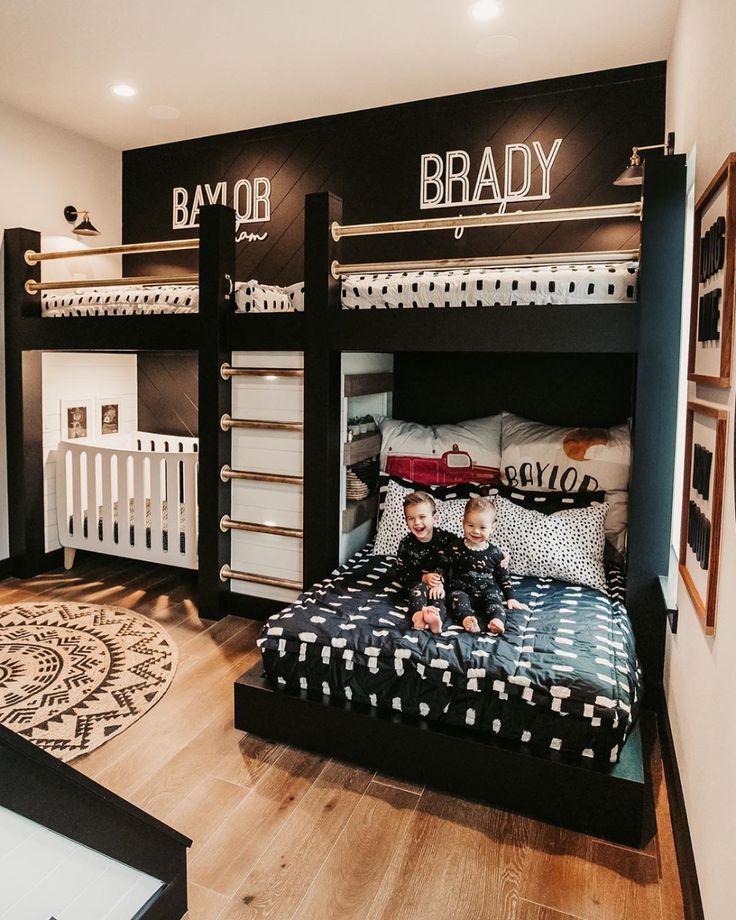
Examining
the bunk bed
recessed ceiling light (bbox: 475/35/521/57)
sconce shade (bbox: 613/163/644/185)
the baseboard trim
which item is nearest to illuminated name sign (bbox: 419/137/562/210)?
recessed ceiling light (bbox: 475/35/521/57)

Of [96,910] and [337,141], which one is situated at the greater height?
[337,141]

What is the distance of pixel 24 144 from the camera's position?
3.79 meters

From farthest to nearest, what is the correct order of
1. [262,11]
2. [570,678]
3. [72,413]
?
[72,413] < [262,11] < [570,678]

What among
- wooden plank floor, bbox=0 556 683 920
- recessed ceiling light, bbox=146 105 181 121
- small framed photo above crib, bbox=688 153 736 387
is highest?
recessed ceiling light, bbox=146 105 181 121

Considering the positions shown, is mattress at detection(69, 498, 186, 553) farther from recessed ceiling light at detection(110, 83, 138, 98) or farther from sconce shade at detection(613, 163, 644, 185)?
sconce shade at detection(613, 163, 644, 185)

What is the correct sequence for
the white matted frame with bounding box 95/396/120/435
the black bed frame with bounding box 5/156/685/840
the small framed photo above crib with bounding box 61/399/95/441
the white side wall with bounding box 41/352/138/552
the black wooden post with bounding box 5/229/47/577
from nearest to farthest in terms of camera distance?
1. the black bed frame with bounding box 5/156/685/840
2. the black wooden post with bounding box 5/229/47/577
3. the white side wall with bounding box 41/352/138/552
4. the small framed photo above crib with bounding box 61/399/95/441
5. the white matted frame with bounding box 95/396/120/435

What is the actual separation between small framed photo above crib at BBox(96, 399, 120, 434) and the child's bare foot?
2910 mm

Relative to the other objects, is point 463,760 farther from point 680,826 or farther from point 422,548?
point 422,548

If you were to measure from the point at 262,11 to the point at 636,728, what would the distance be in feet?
9.78

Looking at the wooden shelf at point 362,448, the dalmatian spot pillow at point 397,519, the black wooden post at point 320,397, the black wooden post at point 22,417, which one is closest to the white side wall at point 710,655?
the dalmatian spot pillow at point 397,519

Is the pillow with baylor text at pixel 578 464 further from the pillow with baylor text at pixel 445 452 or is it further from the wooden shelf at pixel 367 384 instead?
the wooden shelf at pixel 367 384

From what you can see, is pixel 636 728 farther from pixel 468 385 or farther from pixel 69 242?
pixel 69 242

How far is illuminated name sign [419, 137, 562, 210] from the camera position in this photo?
3428mm

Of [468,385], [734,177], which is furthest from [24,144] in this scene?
[734,177]
